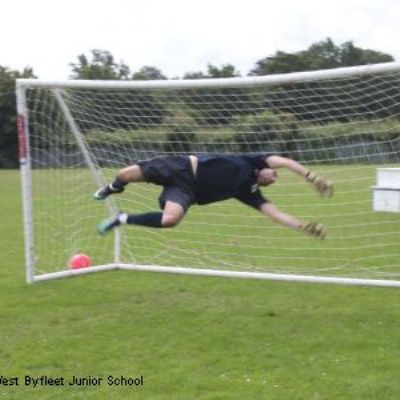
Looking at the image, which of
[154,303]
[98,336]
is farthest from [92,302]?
[98,336]

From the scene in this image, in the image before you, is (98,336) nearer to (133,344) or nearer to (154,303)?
(133,344)

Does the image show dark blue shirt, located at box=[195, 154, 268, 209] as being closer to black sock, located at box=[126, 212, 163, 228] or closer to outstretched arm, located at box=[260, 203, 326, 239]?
outstretched arm, located at box=[260, 203, 326, 239]

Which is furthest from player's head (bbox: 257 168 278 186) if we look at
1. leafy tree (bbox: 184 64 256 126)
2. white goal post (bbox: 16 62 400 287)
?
leafy tree (bbox: 184 64 256 126)

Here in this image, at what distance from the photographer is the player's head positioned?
699 centimetres

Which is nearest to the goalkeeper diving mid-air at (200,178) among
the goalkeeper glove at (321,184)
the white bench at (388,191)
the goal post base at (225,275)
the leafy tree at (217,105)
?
the goalkeeper glove at (321,184)

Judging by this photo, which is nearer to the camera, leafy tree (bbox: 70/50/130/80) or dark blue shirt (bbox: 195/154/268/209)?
dark blue shirt (bbox: 195/154/268/209)

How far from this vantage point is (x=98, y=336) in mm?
6504

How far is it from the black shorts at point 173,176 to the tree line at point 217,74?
149cm

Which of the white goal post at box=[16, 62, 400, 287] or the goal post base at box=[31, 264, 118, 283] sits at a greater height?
the white goal post at box=[16, 62, 400, 287]

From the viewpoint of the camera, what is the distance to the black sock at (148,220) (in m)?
6.83

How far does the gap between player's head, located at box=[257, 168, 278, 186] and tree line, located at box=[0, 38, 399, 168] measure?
3.77 feet

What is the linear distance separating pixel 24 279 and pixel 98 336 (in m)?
2.88

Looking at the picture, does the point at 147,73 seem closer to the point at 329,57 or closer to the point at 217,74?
the point at 217,74

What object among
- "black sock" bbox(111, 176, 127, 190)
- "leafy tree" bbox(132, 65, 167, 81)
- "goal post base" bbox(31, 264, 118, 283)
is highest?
"leafy tree" bbox(132, 65, 167, 81)
